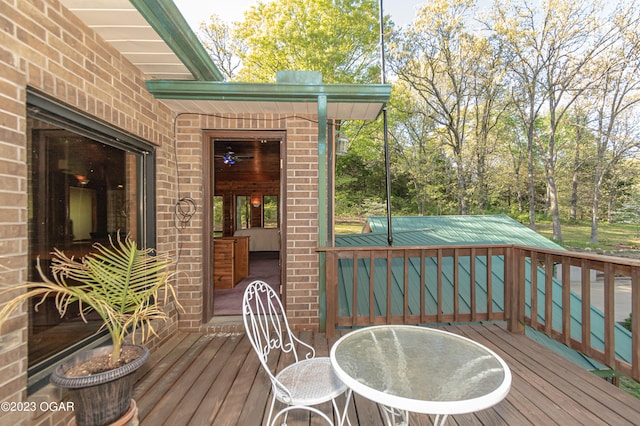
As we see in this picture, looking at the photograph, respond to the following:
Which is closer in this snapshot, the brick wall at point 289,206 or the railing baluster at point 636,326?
the railing baluster at point 636,326

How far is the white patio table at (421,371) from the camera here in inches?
44.1

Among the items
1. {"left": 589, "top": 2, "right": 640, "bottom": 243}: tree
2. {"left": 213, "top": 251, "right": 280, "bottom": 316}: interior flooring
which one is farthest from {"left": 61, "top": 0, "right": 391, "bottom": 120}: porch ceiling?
{"left": 589, "top": 2, "right": 640, "bottom": 243}: tree

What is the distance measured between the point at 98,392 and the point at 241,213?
8755 mm

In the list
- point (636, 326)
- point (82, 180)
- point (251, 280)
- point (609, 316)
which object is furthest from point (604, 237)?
point (82, 180)

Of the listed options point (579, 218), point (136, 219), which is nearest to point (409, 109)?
point (579, 218)

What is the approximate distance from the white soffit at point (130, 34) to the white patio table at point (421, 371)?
2.40 meters

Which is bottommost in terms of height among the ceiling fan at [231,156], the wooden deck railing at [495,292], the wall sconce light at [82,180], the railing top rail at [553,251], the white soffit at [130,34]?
the wooden deck railing at [495,292]

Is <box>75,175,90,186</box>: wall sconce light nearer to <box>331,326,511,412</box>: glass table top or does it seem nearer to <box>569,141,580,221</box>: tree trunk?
<box>331,326,511,412</box>: glass table top

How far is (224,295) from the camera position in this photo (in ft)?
13.5

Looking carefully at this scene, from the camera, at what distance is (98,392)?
132cm

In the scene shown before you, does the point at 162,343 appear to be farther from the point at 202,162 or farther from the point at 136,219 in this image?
the point at 202,162

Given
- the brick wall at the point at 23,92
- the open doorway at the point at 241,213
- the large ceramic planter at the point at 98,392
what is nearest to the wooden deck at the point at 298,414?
the large ceramic planter at the point at 98,392

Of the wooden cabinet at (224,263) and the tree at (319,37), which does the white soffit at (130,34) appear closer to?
the wooden cabinet at (224,263)

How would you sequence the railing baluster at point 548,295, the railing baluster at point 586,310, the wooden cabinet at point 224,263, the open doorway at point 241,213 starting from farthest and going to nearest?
the wooden cabinet at point 224,263, the open doorway at point 241,213, the railing baluster at point 548,295, the railing baluster at point 586,310
